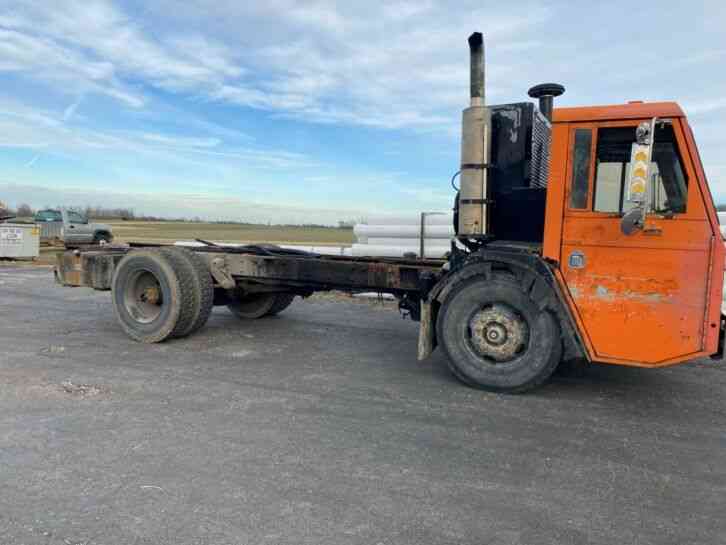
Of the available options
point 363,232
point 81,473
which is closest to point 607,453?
point 81,473

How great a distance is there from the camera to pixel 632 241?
4410mm

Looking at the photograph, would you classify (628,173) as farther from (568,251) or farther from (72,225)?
(72,225)

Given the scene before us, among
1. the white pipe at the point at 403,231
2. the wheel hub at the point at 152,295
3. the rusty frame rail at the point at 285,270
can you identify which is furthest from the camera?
the white pipe at the point at 403,231

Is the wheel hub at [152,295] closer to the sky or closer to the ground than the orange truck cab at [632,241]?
closer to the ground

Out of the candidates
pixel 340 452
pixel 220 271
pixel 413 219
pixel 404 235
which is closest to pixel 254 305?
pixel 220 271

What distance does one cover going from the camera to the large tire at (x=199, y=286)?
6.72 metres

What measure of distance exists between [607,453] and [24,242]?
21.0 m

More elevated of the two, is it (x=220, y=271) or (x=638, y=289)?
(x=638, y=289)

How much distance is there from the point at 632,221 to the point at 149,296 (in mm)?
5542

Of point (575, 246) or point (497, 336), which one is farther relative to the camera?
point (497, 336)

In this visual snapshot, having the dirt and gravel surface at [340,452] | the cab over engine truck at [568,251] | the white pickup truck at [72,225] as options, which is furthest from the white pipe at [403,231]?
the white pickup truck at [72,225]

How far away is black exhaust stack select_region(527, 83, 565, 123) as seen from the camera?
5379 mm

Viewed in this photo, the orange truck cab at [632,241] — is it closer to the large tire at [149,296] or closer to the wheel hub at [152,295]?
the large tire at [149,296]

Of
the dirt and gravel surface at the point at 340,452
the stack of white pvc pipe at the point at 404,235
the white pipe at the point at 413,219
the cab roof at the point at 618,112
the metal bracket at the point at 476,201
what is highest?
the cab roof at the point at 618,112
